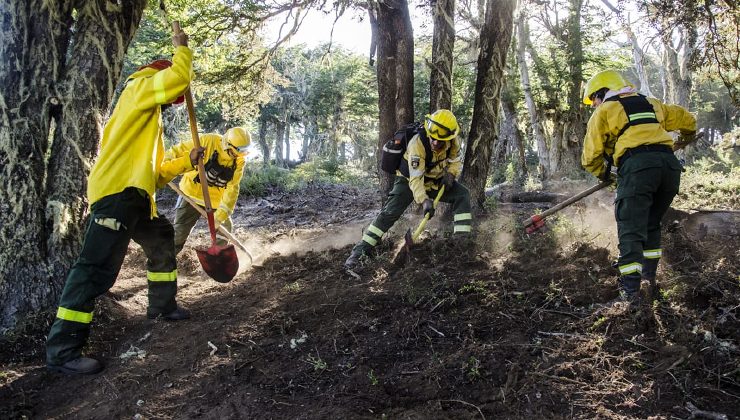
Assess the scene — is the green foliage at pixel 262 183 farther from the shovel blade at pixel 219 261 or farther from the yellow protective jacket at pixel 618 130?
the yellow protective jacket at pixel 618 130

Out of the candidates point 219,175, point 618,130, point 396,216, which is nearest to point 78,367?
point 219,175

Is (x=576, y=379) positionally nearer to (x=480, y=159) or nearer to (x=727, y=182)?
(x=480, y=159)

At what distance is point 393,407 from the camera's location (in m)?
2.92

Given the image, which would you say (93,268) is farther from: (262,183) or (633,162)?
(262,183)

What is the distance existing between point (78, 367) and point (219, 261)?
171 cm

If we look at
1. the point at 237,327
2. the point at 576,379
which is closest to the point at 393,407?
the point at 576,379

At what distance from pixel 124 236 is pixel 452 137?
360 centimetres

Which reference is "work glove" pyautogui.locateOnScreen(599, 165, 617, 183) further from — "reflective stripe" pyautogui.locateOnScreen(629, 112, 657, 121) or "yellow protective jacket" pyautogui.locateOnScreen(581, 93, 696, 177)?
"reflective stripe" pyautogui.locateOnScreen(629, 112, 657, 121)

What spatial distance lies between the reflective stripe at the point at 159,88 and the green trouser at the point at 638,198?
367 centimetres

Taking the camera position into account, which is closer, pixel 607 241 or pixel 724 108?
pixel 607 241

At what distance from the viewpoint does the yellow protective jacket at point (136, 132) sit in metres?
3.76

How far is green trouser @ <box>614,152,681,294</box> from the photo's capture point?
3797 millimetres

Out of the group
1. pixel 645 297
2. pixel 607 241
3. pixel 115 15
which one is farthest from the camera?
pixel 607 241

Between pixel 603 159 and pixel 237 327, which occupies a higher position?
pixel 603 159
